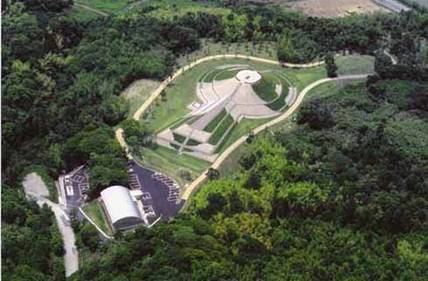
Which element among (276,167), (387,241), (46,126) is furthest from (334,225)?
(46,126)

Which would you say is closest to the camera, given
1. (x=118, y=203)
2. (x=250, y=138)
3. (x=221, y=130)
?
(x=118, y=203)

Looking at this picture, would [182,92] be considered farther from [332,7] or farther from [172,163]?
[332,7]

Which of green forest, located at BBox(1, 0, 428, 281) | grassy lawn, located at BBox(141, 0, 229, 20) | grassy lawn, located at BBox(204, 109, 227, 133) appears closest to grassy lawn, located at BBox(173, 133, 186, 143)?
grassy lawn, located at BBox(204, 109, 227, 133)

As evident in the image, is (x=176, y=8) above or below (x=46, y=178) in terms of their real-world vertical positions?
above

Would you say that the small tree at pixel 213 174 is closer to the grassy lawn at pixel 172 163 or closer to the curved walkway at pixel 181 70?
the grassy lawn at pixel 172 163

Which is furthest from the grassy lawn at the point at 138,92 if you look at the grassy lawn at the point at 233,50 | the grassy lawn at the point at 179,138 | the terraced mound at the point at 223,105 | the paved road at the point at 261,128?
the paved road at the point at 261,128

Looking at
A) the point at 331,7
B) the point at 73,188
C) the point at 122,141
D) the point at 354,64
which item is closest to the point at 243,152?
the point at 122,141
